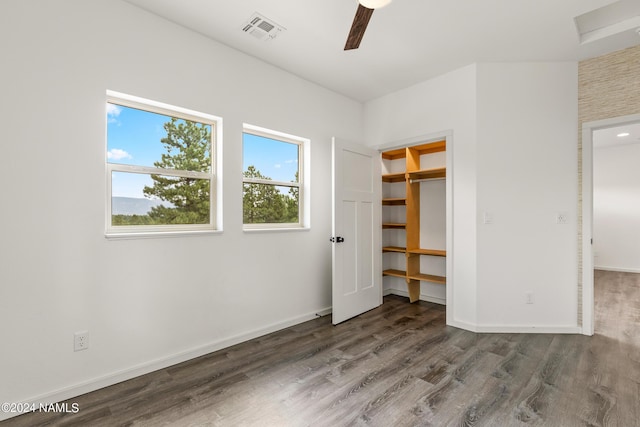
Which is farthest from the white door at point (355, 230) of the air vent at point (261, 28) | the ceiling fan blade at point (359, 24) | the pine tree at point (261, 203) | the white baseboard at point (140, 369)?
the ceiling fan blade at point (359, 24)

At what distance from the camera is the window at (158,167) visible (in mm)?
2328

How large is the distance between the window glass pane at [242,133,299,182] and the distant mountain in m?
0.95

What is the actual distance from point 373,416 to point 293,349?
3.58 feet

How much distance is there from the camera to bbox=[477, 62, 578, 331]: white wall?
311 cm

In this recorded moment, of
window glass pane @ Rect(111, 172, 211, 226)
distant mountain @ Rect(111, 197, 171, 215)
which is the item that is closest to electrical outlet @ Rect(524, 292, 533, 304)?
window glass pane @ Rect(111, 172, 211, 226)

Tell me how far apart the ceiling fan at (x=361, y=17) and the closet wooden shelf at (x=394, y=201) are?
9.21 feet

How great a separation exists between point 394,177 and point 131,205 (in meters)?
3.47

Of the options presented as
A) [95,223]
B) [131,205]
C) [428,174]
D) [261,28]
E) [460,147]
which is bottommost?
[95,223]

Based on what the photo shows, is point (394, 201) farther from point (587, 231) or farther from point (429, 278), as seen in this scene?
point (587, 231)

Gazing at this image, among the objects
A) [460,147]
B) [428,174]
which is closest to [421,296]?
[428,174]

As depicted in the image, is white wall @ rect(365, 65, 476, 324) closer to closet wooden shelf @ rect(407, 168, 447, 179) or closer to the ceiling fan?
closet wooden shelf @ rect(407, 168, 447, 179)

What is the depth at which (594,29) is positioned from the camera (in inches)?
107

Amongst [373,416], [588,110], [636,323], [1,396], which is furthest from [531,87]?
[1,396]

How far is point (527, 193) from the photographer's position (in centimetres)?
317
